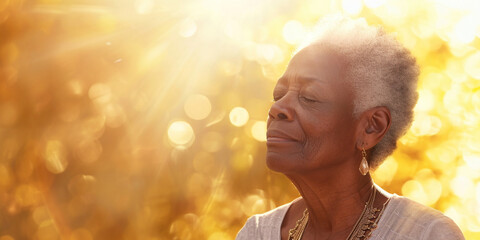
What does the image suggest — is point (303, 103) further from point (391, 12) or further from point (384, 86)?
point (391, 12)

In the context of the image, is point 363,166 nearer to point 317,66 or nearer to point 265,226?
point 317,66

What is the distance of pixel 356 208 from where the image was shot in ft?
8.13

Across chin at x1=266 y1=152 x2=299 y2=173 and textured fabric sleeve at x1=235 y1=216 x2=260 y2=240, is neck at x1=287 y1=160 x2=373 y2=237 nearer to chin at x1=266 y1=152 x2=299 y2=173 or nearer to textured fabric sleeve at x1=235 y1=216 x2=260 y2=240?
chin at x1=266 y1=152 x2=299 y2=173

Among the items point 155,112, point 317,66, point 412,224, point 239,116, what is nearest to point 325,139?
point 317,66

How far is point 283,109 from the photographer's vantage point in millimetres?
2365

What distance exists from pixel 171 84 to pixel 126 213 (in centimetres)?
76

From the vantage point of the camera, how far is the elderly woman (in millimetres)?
2322

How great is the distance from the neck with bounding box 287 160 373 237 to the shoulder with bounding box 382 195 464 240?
4.9 inches

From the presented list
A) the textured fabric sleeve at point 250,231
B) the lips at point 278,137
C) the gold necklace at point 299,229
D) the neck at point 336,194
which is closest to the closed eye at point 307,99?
the lips at point 278,137

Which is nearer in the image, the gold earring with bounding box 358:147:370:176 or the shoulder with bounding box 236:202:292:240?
the gold earring with bounding box 358:147:370:176

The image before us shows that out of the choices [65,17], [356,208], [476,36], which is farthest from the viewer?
[65,17]

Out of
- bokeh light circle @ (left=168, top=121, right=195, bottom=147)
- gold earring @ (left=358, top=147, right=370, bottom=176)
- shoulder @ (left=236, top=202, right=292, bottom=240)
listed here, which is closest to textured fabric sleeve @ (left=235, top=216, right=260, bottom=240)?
shoulder @ (left=236, top=202, right=292, bottom=240)

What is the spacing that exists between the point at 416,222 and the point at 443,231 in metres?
0.13

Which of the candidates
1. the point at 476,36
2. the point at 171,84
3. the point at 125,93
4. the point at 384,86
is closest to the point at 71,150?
the point at 125,93
